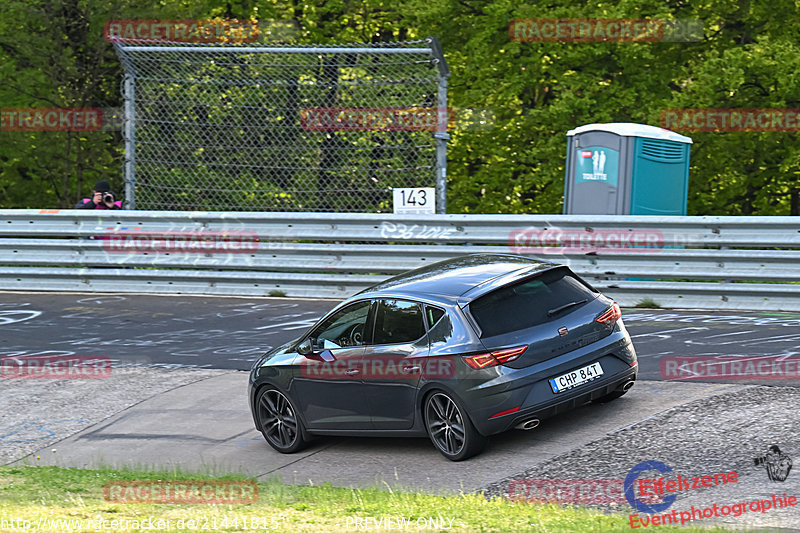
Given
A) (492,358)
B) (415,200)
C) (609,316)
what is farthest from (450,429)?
(415,200)

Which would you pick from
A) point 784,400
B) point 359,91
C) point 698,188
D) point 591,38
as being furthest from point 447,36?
point 784,400

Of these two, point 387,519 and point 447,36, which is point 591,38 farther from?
point 387,519

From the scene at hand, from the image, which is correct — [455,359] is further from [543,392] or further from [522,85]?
[522,85]

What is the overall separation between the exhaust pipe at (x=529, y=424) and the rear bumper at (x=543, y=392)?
3 cm

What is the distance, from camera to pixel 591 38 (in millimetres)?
22062

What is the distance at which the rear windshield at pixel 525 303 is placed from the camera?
24.9ft

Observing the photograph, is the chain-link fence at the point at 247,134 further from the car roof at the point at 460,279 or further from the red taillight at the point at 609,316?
the red taillight at the point at 609,316

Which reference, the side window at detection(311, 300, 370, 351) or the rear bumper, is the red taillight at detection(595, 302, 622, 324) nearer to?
the rear bumper

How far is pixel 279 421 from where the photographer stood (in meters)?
8.70

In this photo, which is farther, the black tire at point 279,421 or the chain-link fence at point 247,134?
the chain-link fence at point 247,134

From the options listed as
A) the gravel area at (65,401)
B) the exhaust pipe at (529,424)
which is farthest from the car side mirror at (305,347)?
the gravel area at (65,401)

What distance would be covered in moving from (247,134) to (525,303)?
27.6 ft

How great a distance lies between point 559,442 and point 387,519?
7.56 feet

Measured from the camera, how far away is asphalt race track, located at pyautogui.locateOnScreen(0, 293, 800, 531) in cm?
705
